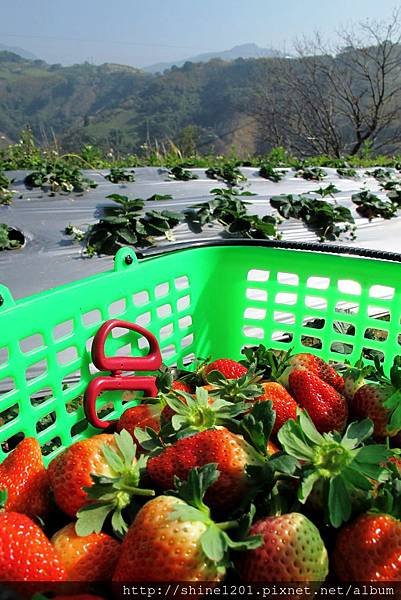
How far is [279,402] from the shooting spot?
118 cm

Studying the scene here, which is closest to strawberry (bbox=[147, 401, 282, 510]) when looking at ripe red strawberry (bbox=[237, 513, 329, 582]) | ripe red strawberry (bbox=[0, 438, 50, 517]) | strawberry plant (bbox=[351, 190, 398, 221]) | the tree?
ripe red strawberry (bbox=[237, 513, 329, 582])

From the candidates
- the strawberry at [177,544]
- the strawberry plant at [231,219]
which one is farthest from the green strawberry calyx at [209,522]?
the strawberry plant at [231,219]

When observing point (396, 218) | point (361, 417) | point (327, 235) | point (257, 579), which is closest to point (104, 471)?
point (257, 579)

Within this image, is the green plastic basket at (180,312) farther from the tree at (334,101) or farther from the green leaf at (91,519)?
the tree at (334,101)

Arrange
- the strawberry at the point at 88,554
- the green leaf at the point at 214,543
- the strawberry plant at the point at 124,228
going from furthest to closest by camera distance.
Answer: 1. the strawberry plant at the point at 124,228
2. the strawberry at the point at 88,554
3. the green leaf at the point at 214,543

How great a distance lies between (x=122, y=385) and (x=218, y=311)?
449mm

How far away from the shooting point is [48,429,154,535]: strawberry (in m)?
0.89

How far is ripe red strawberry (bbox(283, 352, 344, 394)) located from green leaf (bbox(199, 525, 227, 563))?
0.58 meters

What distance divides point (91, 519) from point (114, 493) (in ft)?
0.17

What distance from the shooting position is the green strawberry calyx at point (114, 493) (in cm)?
89

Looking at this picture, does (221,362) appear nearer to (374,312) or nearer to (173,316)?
(173,316)

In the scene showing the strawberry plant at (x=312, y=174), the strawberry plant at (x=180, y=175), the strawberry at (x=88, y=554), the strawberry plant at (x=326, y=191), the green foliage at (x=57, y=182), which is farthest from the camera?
the strawberry plant at (x=312, y=174)

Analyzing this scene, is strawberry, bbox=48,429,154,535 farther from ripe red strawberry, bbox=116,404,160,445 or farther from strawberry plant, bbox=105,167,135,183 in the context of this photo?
strawberry plant, bbox=105,167,135,183

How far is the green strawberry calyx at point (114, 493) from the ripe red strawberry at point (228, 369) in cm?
40
